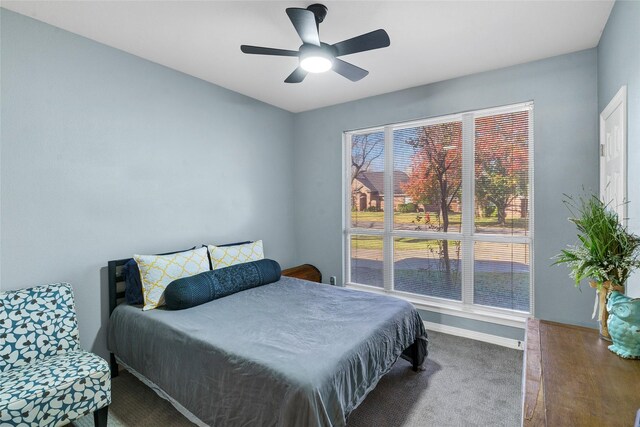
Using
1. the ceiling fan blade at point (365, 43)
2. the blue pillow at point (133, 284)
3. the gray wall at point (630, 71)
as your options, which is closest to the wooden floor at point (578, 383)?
the gray wall at point (630, 71)

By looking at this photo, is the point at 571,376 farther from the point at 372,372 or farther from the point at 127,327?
the point at 127,327

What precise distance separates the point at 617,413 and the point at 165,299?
105 inches

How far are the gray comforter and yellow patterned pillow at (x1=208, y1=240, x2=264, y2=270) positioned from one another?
18.2 inches

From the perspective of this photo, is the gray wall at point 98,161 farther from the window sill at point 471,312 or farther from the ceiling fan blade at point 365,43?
the window sill at point 471,312

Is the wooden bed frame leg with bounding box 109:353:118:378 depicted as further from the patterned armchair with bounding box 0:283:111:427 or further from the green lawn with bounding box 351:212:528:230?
the green lawn with bounding box 351:212:528:230

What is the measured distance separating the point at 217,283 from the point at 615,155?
3171 millimetres

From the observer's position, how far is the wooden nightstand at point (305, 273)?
394 cm

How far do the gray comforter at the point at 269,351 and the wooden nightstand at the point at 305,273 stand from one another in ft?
3.66

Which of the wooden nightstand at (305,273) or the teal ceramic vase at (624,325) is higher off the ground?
the teal ceramic vase at (624,325)

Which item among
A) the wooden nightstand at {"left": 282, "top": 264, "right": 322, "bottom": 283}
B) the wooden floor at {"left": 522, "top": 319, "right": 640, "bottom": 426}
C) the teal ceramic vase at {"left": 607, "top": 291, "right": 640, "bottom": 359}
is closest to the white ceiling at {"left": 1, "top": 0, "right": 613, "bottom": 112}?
the teal ceramic vase at {"left": 607, "top": 291, "right": 640, "bottom": 359}

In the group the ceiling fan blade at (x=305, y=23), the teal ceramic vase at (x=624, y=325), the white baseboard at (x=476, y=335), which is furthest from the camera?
the white baseboard at (x=476, y=335)

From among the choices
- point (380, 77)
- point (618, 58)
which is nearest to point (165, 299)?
point (380, 77)

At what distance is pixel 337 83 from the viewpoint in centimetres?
340

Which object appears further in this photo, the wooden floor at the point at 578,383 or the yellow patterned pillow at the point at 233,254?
the yellow patterned pillow at the point at 233,254
